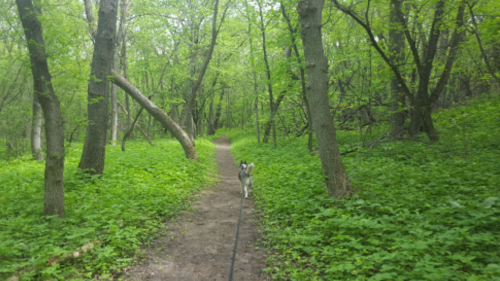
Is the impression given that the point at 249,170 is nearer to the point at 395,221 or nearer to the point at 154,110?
the point at 395,221

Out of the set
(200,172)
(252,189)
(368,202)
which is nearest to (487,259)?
(368,202)

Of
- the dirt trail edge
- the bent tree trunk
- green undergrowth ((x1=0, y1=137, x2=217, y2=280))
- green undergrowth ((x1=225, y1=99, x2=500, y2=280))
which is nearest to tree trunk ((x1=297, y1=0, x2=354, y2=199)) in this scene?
green undergrowth ((x1=225, y1=99, x2=500, y2=280))

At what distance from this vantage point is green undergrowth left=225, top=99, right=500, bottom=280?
9.02 feet

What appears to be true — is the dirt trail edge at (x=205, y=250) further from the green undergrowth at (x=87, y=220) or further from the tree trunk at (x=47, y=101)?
the tree trunk at (x=47, y=101)

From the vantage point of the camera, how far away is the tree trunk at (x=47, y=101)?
399 centimetres

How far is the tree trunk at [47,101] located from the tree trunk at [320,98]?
4297mm

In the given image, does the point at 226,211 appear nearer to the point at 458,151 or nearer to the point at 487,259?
the point at 487,259

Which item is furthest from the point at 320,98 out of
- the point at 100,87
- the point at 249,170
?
the point at 100,87

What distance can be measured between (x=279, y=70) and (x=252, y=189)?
5.46 meters

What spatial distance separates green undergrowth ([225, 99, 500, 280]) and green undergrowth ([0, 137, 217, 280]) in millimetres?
2060

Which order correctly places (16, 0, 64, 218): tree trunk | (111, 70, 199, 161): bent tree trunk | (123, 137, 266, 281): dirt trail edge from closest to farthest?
(123, 137, 266, 281): dirt trail edge, (16, 0, 64, 218): tree trunk, (111, 70, 199, 161): bent tree trunk

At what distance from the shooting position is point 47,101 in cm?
402

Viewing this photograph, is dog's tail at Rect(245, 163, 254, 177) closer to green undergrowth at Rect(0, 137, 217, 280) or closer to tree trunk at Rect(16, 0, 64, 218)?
green undergrowth at Rect(0, 137, 217, 280)

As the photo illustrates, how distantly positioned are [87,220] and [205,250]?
1.97 meters
